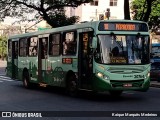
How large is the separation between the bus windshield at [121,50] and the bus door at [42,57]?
509 cm

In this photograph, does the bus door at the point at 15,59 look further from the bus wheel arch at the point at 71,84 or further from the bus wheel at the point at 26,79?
the bus wheel arch at the point at 71,84

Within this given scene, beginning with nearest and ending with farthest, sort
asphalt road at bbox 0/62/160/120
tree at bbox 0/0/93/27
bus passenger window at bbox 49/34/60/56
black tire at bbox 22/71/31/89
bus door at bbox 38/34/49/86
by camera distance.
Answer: asphalt road at bbox 0/62/160/120 → bus passenger window at bbox 49/34/60/56 → bus door at bbox 38/34/49/86 → black tire at bbox 22/71/31/89 → tree at bbox 0/0/93/27

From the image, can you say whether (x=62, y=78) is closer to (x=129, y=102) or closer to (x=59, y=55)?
(x=59, y=55)

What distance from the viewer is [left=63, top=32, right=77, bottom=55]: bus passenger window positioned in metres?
18.0

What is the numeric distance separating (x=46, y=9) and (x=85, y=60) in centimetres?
2029

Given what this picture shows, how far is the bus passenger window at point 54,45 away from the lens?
64.4ft

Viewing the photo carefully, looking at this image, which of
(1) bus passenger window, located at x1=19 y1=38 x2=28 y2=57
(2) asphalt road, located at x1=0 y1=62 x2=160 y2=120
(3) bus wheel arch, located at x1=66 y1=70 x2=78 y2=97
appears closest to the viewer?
(2) asphalt road, located at x1=0 y1=62 x2=160 y2=120

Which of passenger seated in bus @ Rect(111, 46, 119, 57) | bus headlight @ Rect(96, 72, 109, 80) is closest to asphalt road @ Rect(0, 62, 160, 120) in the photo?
bus headlight @ Rect(96, 72, 109, 80)

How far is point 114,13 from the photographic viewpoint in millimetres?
80438

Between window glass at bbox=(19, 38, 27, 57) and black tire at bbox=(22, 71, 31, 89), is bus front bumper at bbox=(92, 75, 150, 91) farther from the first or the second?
window glass at bbox=(19, 38, 27, 57)

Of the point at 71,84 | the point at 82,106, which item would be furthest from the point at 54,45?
the point at 82,106

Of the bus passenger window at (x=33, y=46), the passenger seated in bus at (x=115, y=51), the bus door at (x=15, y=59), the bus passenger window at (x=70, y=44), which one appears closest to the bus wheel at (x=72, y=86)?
the bus passenger window at (x=70, y=44)

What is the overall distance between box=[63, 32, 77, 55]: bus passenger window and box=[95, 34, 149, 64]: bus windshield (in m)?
1.83

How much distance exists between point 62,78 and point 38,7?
18828 millimetres
